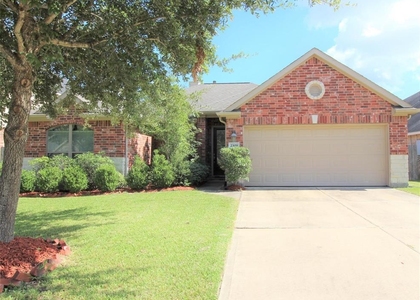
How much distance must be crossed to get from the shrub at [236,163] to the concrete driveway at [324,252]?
10.2ft

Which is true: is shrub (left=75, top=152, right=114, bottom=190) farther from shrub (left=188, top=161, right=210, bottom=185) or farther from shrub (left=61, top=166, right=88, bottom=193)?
shrub (left=188, top=161, right=210, bottom=185)

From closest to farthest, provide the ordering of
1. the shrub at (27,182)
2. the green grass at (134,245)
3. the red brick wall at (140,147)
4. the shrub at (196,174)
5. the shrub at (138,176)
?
the green grass at (134,245), the shrub at (27,182), the shrub at (138,176), the shrub at (196,174), the red brick wall at (140,147)

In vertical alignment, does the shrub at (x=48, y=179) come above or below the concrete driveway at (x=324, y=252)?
above

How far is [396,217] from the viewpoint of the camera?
7.07 metres

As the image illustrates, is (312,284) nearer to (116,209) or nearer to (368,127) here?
(116,209)

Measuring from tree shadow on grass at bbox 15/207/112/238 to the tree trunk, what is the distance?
1.29 meters

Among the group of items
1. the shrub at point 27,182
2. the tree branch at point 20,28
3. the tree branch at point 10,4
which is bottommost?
the shrub at point 27,182

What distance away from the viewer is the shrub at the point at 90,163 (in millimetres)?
12203

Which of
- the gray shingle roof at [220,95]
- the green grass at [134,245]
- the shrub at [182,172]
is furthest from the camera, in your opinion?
the gray shingle roof at [220,95]

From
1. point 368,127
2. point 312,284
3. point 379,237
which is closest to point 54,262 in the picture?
point 312,284

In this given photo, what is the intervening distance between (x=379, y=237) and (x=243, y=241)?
2305 millimetres

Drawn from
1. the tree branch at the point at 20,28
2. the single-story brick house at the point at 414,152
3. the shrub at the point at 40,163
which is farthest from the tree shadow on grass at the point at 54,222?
the single-story brick house at the point at 414,152

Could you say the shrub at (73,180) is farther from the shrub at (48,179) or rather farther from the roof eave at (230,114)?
the roof eave at (230,114)

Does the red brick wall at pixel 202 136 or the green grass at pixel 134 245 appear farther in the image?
the red brick wall at pixel 202 136
